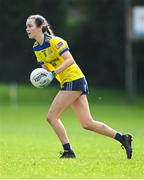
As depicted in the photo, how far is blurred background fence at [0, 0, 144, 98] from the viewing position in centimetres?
5256

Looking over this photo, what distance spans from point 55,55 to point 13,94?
34.6 meters

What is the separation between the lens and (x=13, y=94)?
4756cm

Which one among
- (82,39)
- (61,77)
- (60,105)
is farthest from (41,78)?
(82,39)

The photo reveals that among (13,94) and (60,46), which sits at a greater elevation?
(60,46)

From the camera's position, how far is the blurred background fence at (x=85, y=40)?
52562 millimetres

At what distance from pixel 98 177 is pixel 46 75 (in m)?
2.72

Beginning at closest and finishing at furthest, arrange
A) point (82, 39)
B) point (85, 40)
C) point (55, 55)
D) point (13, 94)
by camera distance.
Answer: point (55, 55) < point (13, 94) < point (82, 39) < point (85, 40)

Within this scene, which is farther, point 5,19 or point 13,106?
point 5,19

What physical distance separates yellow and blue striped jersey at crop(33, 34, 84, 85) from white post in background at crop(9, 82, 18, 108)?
97.5 ft

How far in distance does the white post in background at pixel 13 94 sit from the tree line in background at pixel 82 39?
2.47 m

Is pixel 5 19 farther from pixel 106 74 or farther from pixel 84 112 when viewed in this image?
pixel 84 112

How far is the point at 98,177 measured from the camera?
10828mm

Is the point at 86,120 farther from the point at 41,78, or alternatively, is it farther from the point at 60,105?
the point at 41,78

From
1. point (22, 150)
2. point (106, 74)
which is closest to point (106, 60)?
point (106, 74)
